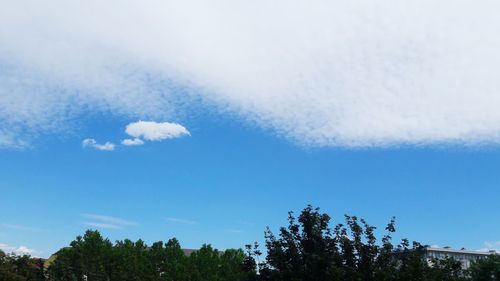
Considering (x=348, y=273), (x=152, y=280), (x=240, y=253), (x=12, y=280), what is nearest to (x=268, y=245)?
(x=348, y=273)

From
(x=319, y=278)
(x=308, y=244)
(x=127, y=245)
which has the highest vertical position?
(x=127, y=245)

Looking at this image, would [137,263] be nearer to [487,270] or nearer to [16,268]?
[16,268]

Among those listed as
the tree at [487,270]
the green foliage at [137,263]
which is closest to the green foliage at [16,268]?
the green foliage at [137,263]

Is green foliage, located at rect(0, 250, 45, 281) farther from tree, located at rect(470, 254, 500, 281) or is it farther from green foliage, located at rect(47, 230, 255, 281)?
tree, located at rect(470, 254, 500, 281)

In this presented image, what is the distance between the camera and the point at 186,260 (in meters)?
41.2

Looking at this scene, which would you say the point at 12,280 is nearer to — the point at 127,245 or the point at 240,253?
the point at 127,245

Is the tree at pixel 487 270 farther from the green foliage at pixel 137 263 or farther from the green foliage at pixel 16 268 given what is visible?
the green foliage at pixel 16 268

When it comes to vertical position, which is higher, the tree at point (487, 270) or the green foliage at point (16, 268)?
the tree at point (487, 270)

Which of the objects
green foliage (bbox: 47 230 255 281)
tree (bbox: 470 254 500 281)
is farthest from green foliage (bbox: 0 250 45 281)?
tree (bbox: 470 254 500 281)

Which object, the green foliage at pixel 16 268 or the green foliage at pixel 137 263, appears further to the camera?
the green foliage at pixel 137 263

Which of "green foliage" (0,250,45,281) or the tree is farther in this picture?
the tree

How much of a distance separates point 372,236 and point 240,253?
31532 millimetres

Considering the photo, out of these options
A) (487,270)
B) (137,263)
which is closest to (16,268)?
(137,263)

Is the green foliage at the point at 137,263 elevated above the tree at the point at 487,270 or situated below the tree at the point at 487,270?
below
